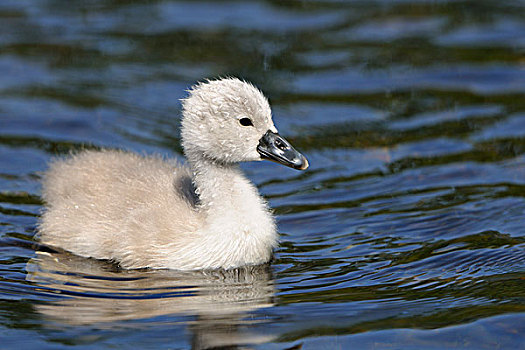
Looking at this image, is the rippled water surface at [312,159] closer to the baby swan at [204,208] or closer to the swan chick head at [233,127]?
the baby swan at [204,208]

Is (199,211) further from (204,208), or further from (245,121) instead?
(245,121)

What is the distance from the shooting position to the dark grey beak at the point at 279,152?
23.8ft

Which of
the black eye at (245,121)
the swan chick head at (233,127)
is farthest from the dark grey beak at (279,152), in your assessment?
the black eye at (245,121)

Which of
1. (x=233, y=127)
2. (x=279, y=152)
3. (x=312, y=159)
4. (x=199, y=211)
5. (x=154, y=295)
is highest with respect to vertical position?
(x=233, y=127)

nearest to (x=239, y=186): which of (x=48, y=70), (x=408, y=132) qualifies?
(x=408, y=132)

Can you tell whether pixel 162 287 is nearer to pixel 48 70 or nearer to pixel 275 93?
pixel 275 93

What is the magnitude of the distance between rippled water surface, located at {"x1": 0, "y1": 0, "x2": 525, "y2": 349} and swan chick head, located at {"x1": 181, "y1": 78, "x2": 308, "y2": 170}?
2.80 feet

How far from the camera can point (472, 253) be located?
290 inches

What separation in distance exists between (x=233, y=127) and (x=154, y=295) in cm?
143

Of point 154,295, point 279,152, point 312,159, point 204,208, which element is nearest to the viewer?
point 154,295

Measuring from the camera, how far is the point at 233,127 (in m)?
7.29

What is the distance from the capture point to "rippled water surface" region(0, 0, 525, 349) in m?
6.21

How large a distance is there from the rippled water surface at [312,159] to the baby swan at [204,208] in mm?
170

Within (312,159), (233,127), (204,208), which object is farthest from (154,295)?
(312,159)
